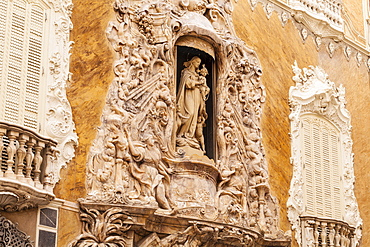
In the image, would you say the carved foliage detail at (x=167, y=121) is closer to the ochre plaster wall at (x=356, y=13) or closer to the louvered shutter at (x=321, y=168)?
the louvered shutter at (x=321, y=168)

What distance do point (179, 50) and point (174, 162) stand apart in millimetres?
2693

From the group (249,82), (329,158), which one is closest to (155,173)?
(249,82)

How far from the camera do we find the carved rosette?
42.5 ft

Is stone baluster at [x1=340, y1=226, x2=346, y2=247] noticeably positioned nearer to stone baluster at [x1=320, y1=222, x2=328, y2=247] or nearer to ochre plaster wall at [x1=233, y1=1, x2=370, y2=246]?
stone baluster at [x1=320, y1=222, x2=328, y2=247]

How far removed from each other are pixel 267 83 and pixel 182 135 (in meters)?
2.70

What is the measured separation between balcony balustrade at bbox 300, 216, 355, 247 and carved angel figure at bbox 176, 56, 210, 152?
290 centimetres

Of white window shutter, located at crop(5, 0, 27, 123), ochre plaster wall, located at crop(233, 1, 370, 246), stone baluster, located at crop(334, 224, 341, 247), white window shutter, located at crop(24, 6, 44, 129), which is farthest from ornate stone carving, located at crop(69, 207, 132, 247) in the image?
stone baluster, located at crop(334, 224, 341, 247)

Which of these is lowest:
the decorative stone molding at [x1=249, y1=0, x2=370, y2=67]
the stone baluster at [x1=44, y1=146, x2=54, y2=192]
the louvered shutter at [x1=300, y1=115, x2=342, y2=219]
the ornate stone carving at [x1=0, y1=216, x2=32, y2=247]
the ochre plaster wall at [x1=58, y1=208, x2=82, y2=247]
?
the ornate stone carving at [x1=0, y1=216, x2=32, y2=247]

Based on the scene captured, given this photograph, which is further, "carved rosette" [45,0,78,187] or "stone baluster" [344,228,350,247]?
"stone baluster" [344,228,350,247]

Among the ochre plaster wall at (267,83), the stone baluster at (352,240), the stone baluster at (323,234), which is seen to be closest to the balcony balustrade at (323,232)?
the stone baluster at (323,234)

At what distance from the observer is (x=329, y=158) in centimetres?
1744

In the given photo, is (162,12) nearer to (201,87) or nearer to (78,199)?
(201,87)

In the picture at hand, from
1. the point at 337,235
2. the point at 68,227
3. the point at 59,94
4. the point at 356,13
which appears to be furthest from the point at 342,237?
the point at 59,94

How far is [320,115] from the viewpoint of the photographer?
693 inches
